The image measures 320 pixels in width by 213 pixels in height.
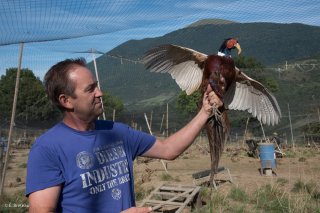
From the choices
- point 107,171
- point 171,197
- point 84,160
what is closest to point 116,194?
point 107,171

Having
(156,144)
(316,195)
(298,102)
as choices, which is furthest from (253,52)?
(156,144)

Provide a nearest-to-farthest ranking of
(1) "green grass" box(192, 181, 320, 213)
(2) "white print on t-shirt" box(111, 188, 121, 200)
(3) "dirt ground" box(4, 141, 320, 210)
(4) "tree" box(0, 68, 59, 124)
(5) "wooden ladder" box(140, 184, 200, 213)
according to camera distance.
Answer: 1. (2) "white print on t-shirt" box(111, 188, 121, 200)
2. (1) "green grass" box(192, 181, 320, 213)
3. (5) "wooden ladder" box(140, 184, 200, 213)
4. (3) "dirt ground" box(4, 141, 320, 210)
5. (4) "tree" box(0, 68, 59, 124)

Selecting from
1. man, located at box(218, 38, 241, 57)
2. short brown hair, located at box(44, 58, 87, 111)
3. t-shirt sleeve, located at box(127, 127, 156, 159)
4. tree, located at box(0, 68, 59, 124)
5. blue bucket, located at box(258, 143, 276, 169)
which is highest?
tree, located at box(0, 68, 59, 124)

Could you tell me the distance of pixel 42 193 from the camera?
1.70 meters

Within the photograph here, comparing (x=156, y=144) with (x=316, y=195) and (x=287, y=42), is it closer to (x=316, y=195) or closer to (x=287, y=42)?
(x=316, y=195)

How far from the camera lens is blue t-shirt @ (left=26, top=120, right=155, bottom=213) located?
69.2 inches

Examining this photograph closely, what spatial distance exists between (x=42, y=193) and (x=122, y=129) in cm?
60

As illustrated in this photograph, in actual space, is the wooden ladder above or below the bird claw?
below

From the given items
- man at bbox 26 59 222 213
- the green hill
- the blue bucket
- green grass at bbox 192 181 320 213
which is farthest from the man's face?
the blue bucket

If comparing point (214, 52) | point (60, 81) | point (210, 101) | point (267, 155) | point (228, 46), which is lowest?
point (267, 155)

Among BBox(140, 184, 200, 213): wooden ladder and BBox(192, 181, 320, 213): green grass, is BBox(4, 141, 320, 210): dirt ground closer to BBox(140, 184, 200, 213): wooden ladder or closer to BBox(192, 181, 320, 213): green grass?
BBox(192, 181, 320, 213): green grass

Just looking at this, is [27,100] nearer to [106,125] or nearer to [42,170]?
[106,125]

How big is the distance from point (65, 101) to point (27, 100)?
1280 inches

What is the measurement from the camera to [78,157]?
72.8 inches
